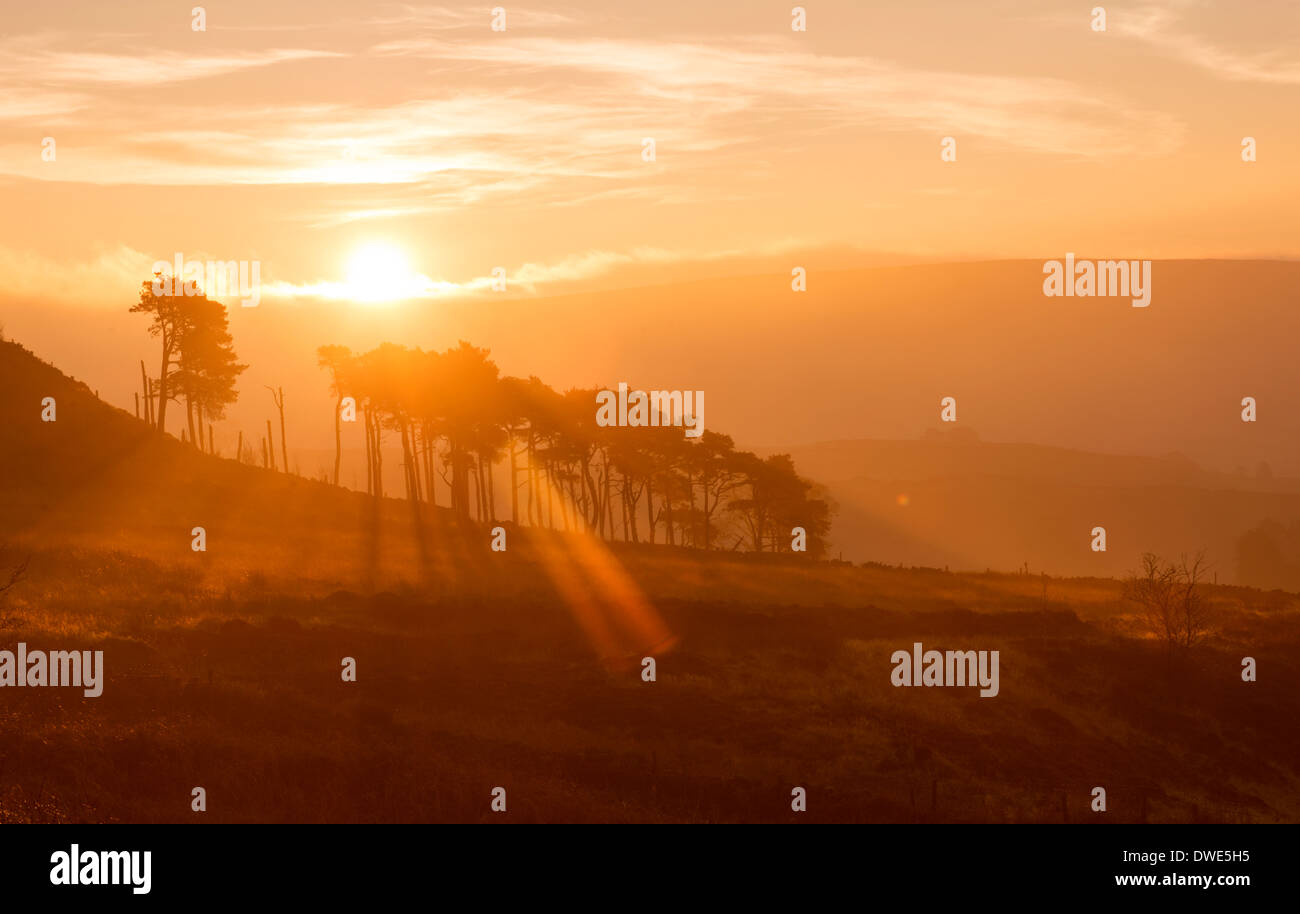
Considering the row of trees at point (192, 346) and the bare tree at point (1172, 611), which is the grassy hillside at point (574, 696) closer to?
the bare tree at point (1172, 611)

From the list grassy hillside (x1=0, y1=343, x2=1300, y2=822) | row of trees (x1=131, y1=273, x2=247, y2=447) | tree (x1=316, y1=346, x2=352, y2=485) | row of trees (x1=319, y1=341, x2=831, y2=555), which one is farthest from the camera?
tree (x1=316, y1=346, x2=352, y2=485)

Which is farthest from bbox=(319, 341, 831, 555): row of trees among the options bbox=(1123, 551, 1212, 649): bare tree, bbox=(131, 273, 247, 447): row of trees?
bbox=(1123, 551, 1212, 649): bare tree

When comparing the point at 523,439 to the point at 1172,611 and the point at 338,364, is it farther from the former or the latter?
the point at 1172,611

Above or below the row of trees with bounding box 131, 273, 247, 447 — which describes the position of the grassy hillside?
below

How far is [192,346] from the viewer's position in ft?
301

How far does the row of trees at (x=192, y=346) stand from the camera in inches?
3538

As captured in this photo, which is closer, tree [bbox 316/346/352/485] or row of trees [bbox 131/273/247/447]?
row of trees [bbox 131/273/247/447]

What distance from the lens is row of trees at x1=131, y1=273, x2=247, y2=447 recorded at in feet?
295

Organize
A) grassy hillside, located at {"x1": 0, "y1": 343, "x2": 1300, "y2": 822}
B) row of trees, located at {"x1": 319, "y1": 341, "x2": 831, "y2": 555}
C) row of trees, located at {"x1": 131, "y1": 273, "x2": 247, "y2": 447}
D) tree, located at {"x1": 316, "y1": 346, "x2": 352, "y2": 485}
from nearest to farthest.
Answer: grassy hillside, located at {"x1": 0, "y1": 343, "x2": 1300, "y2": 822} → row of trees, located at {"x1": 131, "y1": 273, "x2": 247, "y2": 447} → row of trees, located at {"x1": 319, "y1": 341, "x2": 831, "y2": 555} → tree, located at {"x1": 316, "y1": 346, "x2": 352, "y2": 485}

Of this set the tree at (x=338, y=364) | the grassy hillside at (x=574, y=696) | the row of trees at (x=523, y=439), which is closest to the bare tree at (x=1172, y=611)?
the grassy hillside at (x=574, y=696)

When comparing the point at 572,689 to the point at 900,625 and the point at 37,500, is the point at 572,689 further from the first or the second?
the point at 37,500

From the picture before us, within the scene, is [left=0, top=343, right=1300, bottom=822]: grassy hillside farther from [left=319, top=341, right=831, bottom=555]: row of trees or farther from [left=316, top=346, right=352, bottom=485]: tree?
[left=316, top=346, right=352, bottom=485]: tree

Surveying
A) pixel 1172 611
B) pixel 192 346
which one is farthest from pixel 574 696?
pixel 192 346

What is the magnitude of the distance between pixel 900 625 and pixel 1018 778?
20.2m
